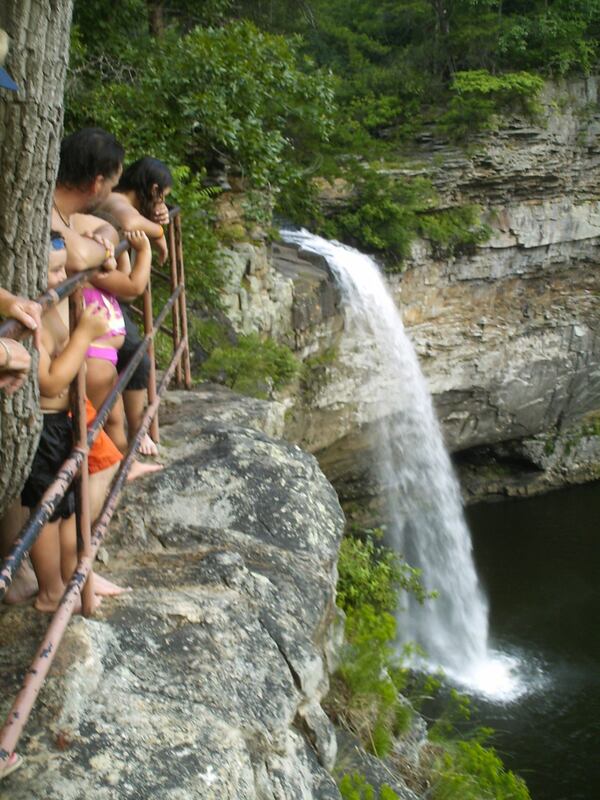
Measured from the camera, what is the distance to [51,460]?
2.44 meters

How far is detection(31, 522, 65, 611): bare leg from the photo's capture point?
2.41m

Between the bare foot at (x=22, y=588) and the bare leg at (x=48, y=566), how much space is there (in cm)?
11

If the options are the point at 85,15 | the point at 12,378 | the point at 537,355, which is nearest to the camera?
the point at 12,378

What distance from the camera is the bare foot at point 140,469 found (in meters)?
3.69

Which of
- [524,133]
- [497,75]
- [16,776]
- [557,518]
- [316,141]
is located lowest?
[557,518]

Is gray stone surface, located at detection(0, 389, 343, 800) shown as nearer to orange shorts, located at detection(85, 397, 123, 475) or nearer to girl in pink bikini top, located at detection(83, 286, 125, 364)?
orange shorts, located at detection(85, 397, 123, 475)

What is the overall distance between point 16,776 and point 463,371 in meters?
13.6

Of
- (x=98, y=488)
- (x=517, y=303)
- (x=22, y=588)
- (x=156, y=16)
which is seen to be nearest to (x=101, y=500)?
(x=98, y=488)

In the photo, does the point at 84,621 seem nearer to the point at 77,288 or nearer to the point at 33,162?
the point at 77,288

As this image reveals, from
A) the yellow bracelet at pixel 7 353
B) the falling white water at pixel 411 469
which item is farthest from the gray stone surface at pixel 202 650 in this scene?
the falling white water at pixel 411 469

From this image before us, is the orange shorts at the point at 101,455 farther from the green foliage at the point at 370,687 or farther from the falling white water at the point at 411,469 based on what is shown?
the falling white water at the point at 411,469

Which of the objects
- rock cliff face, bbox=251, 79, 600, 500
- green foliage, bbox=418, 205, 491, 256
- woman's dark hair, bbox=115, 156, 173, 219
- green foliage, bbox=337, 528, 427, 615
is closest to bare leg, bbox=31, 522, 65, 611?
woman's dark hair, bbox=115, 156, 173, 219

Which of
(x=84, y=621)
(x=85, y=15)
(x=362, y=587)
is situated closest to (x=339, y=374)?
(x=362, y=587)

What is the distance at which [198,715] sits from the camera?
2182 millimetres
